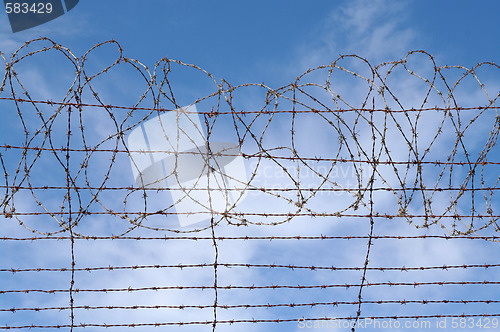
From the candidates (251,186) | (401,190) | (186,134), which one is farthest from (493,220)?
(186,134)

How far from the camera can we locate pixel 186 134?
6.80 meters

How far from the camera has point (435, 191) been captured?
7012 millimetres

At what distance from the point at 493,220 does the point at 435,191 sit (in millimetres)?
828

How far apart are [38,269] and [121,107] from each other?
6.75 ft

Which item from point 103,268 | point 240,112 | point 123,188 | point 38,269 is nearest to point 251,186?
point 240,112

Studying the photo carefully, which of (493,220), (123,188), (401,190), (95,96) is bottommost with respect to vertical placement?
(493,220)

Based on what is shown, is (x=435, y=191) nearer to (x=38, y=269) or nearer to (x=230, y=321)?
(x=230, y=321)

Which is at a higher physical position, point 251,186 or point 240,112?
point 240,112

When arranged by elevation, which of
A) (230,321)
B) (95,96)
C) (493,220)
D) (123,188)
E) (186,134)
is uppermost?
(95,96)

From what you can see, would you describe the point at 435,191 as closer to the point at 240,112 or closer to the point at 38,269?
the point at 240,112

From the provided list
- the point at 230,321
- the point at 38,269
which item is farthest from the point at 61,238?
the point at 230,321

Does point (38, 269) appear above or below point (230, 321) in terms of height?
above

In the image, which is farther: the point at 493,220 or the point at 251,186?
the point at 493,220

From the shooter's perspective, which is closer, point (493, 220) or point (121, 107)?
point (121, 107)
